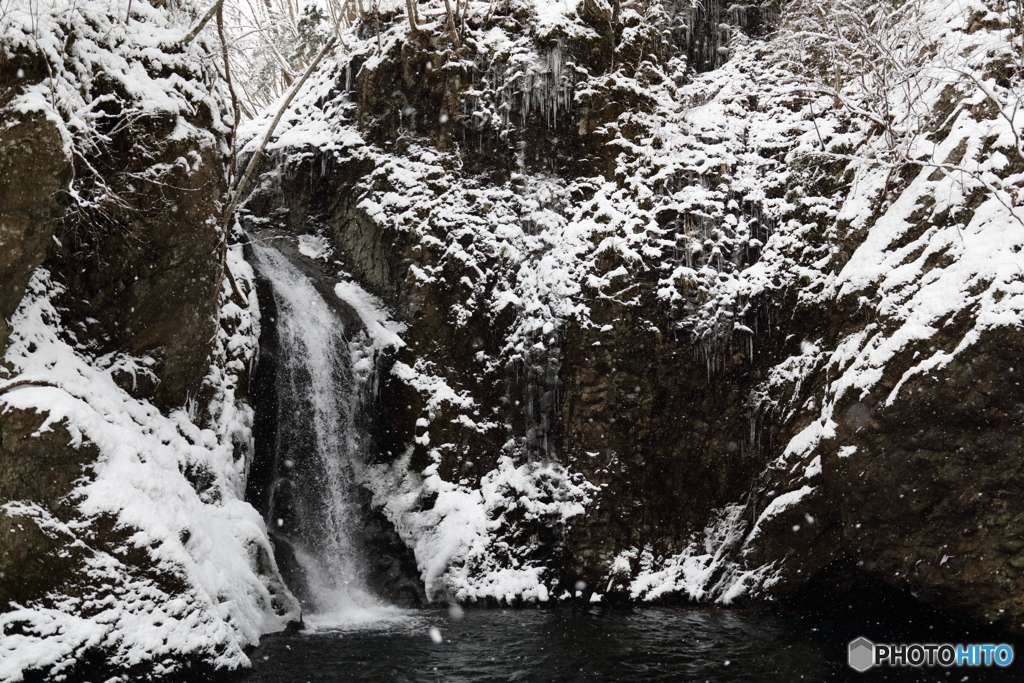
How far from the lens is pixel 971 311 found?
23.6 ft

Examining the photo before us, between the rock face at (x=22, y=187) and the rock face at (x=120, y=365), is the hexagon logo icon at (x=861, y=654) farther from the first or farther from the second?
the rock face at (x=22, y=187)

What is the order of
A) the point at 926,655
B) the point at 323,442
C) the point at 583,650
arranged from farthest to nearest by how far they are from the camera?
the point at 323,442, the point at 583,650, the point at 926,655

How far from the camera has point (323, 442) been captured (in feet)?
33.3

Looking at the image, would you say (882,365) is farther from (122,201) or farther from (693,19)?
(122,201)

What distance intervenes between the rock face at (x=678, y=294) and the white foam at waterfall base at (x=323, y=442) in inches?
22.7

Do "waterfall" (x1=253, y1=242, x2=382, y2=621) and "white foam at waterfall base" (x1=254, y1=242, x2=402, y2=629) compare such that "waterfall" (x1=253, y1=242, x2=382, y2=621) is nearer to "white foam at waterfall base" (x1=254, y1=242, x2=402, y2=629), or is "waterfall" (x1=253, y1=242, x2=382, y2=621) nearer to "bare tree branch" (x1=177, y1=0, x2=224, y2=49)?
"white foam at waterfall base" (x1=254, y1=242, x2=402, y2=629)

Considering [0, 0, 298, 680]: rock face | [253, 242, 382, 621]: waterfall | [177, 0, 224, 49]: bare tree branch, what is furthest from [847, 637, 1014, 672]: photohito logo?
[177, 0, 224, 49]: bare tree branch

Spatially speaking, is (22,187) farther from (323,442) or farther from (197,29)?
(323,442)

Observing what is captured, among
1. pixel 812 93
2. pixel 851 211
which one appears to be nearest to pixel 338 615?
pixel 851 211

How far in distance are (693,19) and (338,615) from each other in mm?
11698

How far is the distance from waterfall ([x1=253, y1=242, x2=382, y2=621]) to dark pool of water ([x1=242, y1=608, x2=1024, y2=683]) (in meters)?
1.09

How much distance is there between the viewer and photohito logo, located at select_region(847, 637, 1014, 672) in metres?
6.71

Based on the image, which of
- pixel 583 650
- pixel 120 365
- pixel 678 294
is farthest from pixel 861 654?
pixel 120 365

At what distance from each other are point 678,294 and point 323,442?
18.6 feet
